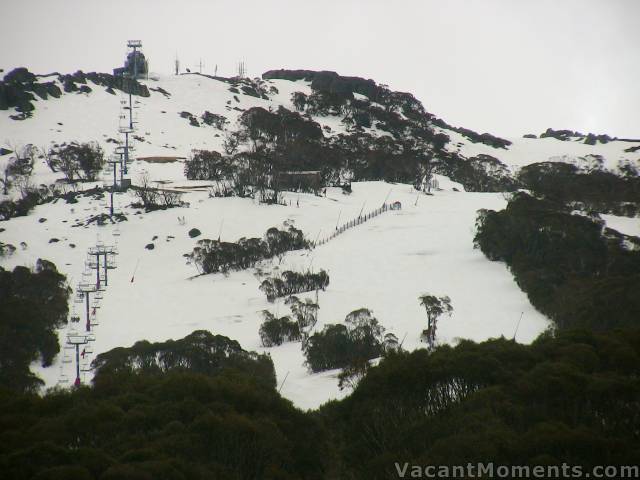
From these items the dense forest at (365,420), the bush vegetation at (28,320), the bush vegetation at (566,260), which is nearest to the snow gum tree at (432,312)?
the bush vegetation at (566,260)

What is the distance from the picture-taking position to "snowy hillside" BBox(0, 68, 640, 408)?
100 feet

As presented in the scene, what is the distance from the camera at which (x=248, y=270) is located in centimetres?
4191

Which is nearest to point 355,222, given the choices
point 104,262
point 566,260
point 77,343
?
point 104,262

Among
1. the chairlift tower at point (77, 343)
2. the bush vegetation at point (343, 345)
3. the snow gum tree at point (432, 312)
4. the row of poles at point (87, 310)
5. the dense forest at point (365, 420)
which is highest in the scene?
the dense forest at point (365, 420)

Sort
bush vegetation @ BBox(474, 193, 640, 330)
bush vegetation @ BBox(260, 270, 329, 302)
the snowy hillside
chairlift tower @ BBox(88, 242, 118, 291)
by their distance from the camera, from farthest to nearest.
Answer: chairlift tower @ BBox(88, 242, 118, 291), bush vegetation @ BBox(260, 270, 329, 302), the snowy hillside, bush vegetation @ BBox(474, 193, 640, 330)

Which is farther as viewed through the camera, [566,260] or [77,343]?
[566,260]

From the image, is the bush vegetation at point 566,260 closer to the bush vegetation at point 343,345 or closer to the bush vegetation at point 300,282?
the bush vegetation at point 343,345

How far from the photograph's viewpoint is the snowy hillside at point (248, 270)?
1202 inches

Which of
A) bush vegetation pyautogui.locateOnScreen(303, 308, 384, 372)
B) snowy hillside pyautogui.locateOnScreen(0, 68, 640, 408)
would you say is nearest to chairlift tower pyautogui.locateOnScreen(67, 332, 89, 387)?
snowy hillside pyautogui.locateOnScreen(0, 68, 640, 408)

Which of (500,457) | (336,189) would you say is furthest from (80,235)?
(500,457)

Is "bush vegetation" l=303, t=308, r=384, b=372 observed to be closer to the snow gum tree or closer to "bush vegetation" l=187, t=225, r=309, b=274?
the snow gum tree

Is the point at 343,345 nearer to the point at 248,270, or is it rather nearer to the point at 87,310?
the point at 87,310

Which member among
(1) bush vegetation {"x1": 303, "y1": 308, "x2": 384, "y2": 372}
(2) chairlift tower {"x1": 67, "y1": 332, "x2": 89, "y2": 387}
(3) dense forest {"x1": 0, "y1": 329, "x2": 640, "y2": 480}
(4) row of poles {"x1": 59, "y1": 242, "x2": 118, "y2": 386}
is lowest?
(4) row of poles {"x1": 59, "y1": 242, "x2": 118, "y2": 386}

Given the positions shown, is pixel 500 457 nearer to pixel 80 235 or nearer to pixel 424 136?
pixel 80 235
